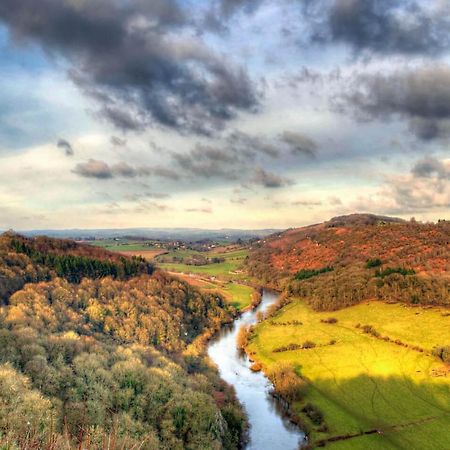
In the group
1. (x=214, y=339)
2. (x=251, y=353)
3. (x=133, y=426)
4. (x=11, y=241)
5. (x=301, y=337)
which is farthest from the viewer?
(x=11, y=241)

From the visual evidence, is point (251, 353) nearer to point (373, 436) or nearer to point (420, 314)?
point (373, 436)

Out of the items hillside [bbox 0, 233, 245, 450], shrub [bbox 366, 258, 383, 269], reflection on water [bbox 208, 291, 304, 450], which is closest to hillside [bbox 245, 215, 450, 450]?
reflection on water [bbox 208, 291, 304, 450]

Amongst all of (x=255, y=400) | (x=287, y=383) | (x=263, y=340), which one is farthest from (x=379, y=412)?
(x=263, y=340)

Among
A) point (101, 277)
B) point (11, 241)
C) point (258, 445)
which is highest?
point (11, 241)

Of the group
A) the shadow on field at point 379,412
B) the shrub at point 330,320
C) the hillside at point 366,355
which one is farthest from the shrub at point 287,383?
the shrub at point 330,320

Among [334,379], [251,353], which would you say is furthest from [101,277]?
[334,379]

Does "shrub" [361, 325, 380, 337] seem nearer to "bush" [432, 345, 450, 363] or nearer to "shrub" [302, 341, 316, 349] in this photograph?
"shrub" [302, 341, 316, 349]
